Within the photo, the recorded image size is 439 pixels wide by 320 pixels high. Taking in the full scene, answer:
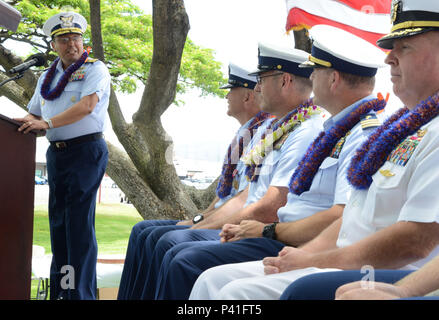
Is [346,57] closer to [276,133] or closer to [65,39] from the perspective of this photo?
[276,133]

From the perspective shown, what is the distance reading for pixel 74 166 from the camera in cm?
326

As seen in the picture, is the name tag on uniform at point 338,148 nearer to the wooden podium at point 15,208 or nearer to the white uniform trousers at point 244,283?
the white uniform trousers at point 244,283

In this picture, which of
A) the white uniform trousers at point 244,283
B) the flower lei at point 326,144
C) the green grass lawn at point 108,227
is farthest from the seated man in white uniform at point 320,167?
the green grass lawn at point 108,227

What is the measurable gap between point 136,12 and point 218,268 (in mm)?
8802

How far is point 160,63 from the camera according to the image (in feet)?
16.6

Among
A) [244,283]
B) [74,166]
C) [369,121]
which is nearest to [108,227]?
[74,166]

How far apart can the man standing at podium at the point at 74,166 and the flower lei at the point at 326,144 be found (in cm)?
164

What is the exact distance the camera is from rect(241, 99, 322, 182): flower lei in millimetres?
2500

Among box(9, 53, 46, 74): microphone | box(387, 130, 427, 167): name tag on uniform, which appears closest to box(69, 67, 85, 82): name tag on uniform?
box(9, 53, 46, 74): microphone

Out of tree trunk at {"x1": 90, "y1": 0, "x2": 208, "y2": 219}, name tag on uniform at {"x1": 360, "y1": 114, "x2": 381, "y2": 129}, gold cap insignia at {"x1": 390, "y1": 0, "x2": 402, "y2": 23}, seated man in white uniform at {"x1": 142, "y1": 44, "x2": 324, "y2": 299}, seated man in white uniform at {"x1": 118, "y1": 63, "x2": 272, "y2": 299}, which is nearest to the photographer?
gold cap insignia at {"x1": 390, "y1": 0, "x2": 402, "y2": 23}

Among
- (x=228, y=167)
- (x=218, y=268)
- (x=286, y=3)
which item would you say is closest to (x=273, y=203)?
(x=218, y=268)

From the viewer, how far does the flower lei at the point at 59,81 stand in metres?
3.43

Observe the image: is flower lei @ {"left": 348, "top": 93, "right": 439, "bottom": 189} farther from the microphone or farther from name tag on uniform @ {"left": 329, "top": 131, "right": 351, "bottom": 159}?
the microphone

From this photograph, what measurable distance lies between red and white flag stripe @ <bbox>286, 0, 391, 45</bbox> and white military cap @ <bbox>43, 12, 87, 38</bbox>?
1.86 m
